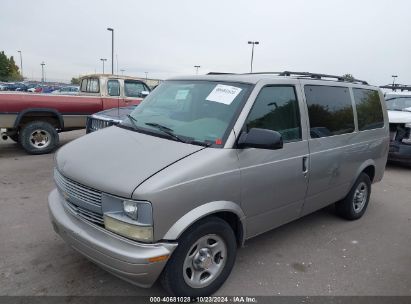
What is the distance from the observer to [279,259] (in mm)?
3773

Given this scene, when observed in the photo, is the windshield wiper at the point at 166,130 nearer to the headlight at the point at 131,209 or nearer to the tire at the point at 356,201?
the headlight at the point at 131,209

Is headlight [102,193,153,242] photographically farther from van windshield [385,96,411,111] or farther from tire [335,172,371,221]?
A: van windshield [385,96,411,111]

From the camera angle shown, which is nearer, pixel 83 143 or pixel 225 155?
pixel 225 155

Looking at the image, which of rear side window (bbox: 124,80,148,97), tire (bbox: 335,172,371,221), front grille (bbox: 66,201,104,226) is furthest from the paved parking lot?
rear side window (bbox: 124,80,148,97)

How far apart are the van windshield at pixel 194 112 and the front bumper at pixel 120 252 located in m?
0.97

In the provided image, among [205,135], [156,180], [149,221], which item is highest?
[205,135]

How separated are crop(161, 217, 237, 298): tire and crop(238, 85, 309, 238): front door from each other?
1.07 feet

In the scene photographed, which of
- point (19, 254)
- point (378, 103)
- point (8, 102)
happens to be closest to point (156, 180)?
point (19, 254)

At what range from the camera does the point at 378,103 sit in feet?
16.8

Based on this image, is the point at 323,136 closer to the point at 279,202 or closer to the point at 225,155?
the point at 279,202

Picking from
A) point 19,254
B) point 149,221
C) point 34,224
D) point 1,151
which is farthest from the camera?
point 1,151

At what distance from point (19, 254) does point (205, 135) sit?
92.5 inches

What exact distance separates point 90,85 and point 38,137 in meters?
2.34

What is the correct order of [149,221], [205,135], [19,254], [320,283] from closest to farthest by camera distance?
[149,221], [205,135], [320,283], [19,254]
